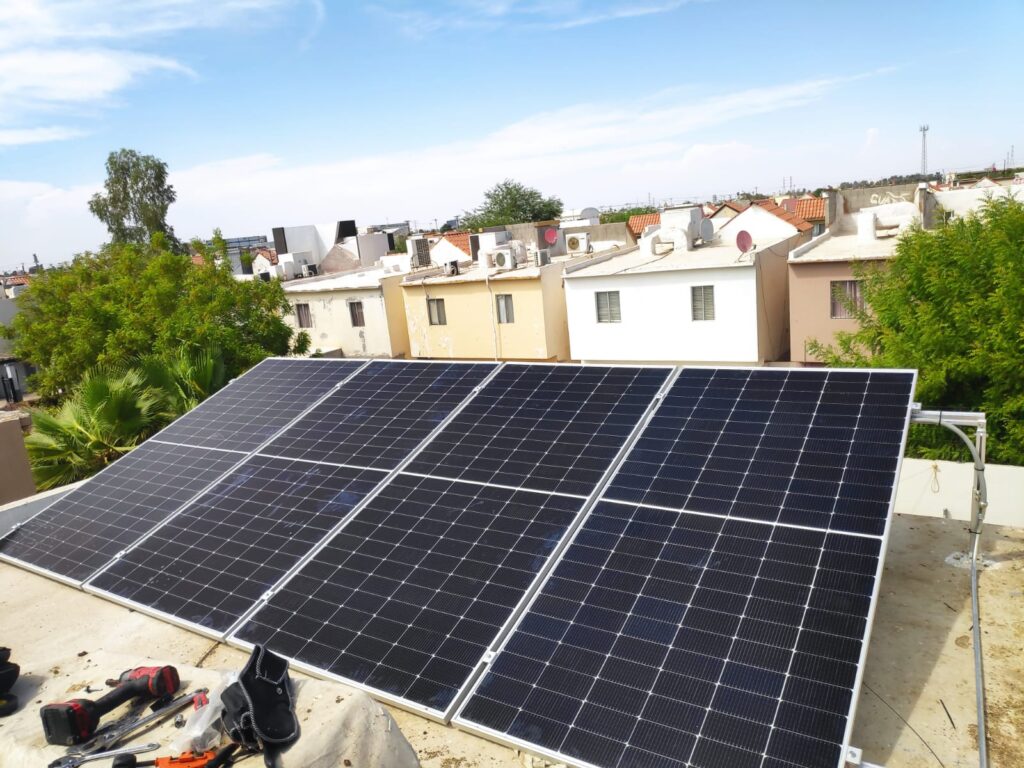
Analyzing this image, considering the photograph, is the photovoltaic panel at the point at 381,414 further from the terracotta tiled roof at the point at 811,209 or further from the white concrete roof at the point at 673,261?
the terracotta tiled roof at the point at 811,209

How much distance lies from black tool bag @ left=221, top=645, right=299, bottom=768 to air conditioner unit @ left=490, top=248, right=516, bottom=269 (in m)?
29.8

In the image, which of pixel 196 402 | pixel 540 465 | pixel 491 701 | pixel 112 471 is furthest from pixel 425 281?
pixel 491 701

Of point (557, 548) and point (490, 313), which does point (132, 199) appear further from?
point (557, 548)

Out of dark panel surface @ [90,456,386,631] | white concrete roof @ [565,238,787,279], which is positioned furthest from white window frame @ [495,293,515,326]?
dark panel surface @ [90,456,386,631]

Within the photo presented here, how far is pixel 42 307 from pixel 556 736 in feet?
100.0

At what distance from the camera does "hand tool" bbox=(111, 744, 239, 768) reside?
5.00 meters

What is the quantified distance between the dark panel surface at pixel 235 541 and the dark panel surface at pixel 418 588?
17.9 inches

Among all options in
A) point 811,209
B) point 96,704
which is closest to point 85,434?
point 96,704

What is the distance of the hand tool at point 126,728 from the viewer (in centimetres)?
545

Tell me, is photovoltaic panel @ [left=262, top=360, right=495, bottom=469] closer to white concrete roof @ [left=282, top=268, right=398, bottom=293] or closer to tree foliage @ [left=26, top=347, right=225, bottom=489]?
tree foliage @ [left=26, top=347, right=225, bottom=489]

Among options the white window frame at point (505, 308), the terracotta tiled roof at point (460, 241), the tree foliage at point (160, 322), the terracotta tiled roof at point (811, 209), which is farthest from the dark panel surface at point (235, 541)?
the terracotta tiled roof at point (811, 209)

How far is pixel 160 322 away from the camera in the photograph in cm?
2252

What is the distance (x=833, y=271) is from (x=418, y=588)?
23422 mm

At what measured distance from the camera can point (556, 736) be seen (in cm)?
564
